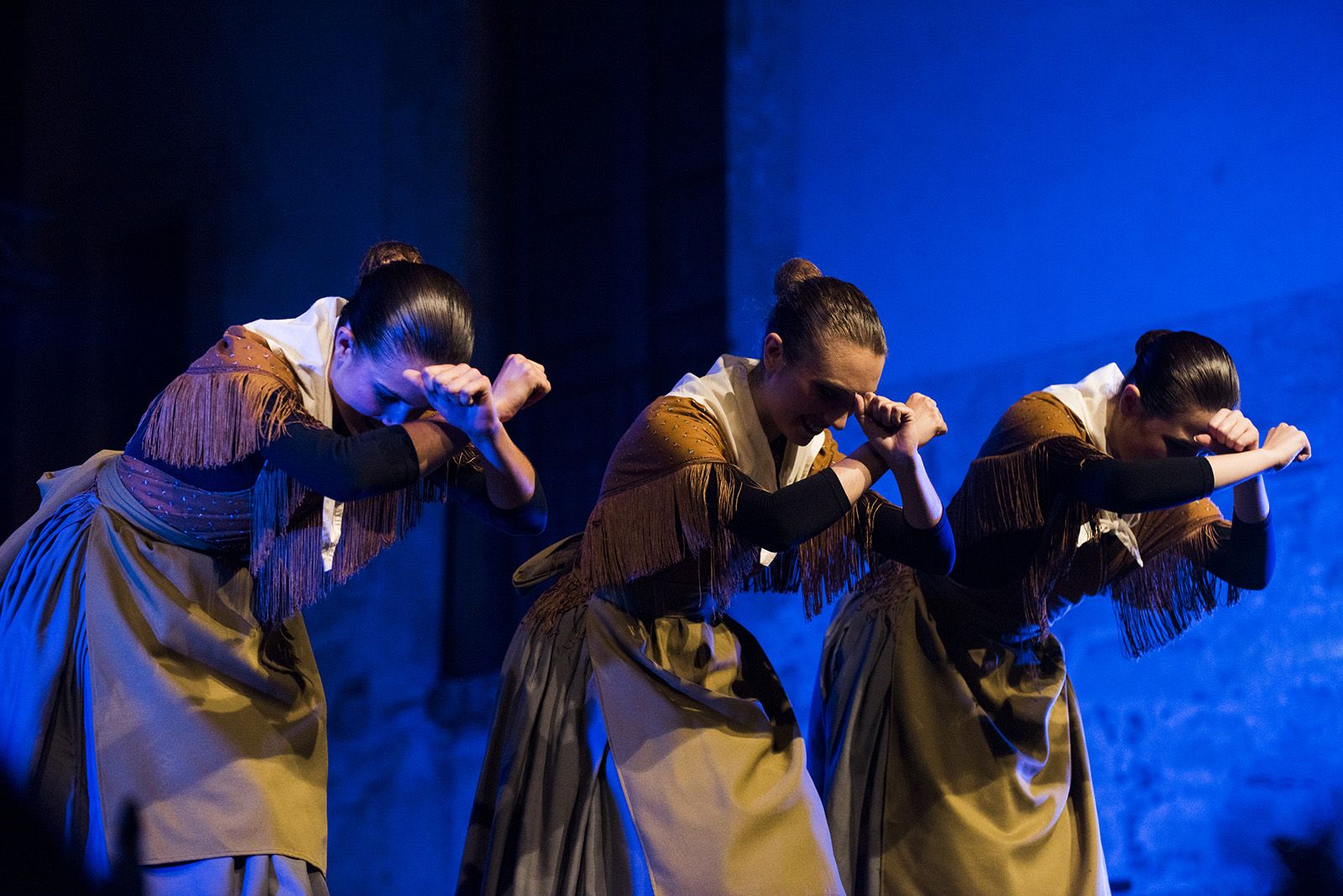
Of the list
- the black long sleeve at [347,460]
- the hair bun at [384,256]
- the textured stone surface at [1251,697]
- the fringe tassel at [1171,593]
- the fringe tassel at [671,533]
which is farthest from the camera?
the textured stone surface at [1251,697]

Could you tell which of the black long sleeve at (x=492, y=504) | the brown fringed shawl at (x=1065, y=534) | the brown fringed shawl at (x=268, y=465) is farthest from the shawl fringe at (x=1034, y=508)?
the brown fringed shawl at (x=268, y=465)

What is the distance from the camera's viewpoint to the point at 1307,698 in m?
3.46

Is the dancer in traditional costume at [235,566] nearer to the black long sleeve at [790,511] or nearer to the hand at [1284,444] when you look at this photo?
the black long sleeve at [790,511]

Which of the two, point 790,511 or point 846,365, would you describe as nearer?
point 790,511

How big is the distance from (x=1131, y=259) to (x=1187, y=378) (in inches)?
58.0

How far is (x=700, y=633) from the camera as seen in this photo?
2373mm

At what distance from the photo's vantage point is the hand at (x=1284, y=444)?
2413 millimetres

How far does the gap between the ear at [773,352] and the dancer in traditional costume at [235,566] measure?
429mm

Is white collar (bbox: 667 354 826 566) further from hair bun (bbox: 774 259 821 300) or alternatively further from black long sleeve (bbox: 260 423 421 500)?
black long sleeve (bbox: 260 423 421 500)

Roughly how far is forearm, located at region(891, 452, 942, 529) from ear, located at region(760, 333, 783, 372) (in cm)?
27

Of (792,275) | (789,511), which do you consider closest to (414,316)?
(789,511)

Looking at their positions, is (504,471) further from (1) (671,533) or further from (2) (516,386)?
(1) (671,533)

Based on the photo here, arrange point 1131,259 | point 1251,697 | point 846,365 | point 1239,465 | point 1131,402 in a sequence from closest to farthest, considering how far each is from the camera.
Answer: point 846,365 → point 1239,465 → point 1131,402 → point 1251,697 → point 1131,259

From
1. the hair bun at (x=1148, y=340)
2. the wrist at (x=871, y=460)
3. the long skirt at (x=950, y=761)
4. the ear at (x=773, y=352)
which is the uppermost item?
the hair bun at (x=1148, y=340)
